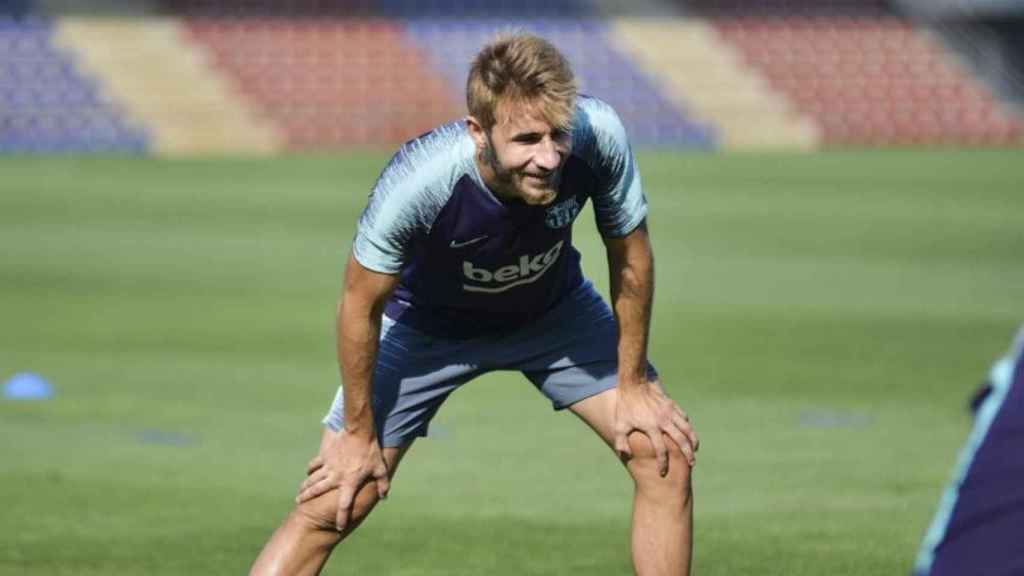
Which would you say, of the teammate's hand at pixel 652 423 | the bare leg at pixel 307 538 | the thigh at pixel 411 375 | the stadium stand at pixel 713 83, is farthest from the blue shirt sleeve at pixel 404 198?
the stadium stand at pixel 713 83

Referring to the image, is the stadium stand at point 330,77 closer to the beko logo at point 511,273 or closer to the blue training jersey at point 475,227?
the blue training jersey at point 475,227

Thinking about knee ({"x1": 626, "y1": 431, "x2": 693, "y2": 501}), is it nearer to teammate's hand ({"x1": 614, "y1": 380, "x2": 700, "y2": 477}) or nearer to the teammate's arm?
teammate's hand ({"x1": 614, "y1": 380, "x2": 700, "y2": 477})

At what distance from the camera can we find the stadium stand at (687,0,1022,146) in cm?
4325

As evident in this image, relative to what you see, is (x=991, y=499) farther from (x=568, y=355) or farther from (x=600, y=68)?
(x=600, y=68)

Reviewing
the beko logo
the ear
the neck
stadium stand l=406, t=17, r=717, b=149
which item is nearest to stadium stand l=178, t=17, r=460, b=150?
stadium stand l=406, t=17, r=717, b=149

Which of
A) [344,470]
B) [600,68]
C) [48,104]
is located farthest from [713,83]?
[344,470]

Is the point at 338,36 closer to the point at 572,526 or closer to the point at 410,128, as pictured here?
the point at 410,128

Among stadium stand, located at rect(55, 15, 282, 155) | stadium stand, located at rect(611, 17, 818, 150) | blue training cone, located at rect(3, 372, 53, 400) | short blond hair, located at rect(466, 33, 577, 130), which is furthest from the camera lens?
stadium stand, located at rect(611, 17, 818, 150)

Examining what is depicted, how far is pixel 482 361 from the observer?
6.30 meters

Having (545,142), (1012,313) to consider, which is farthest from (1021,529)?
(1012,313)

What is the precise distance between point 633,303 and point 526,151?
88cm

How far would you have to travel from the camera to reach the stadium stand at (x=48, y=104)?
3672cm

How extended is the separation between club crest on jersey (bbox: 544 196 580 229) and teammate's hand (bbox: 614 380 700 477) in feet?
2.07

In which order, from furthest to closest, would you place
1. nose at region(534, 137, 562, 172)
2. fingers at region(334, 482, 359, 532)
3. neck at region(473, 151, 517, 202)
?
fingers at region(334, 482, 359, 532) < neck at region(473, 151, 517, 202) < nose at region(534, 137, 562, 172)
